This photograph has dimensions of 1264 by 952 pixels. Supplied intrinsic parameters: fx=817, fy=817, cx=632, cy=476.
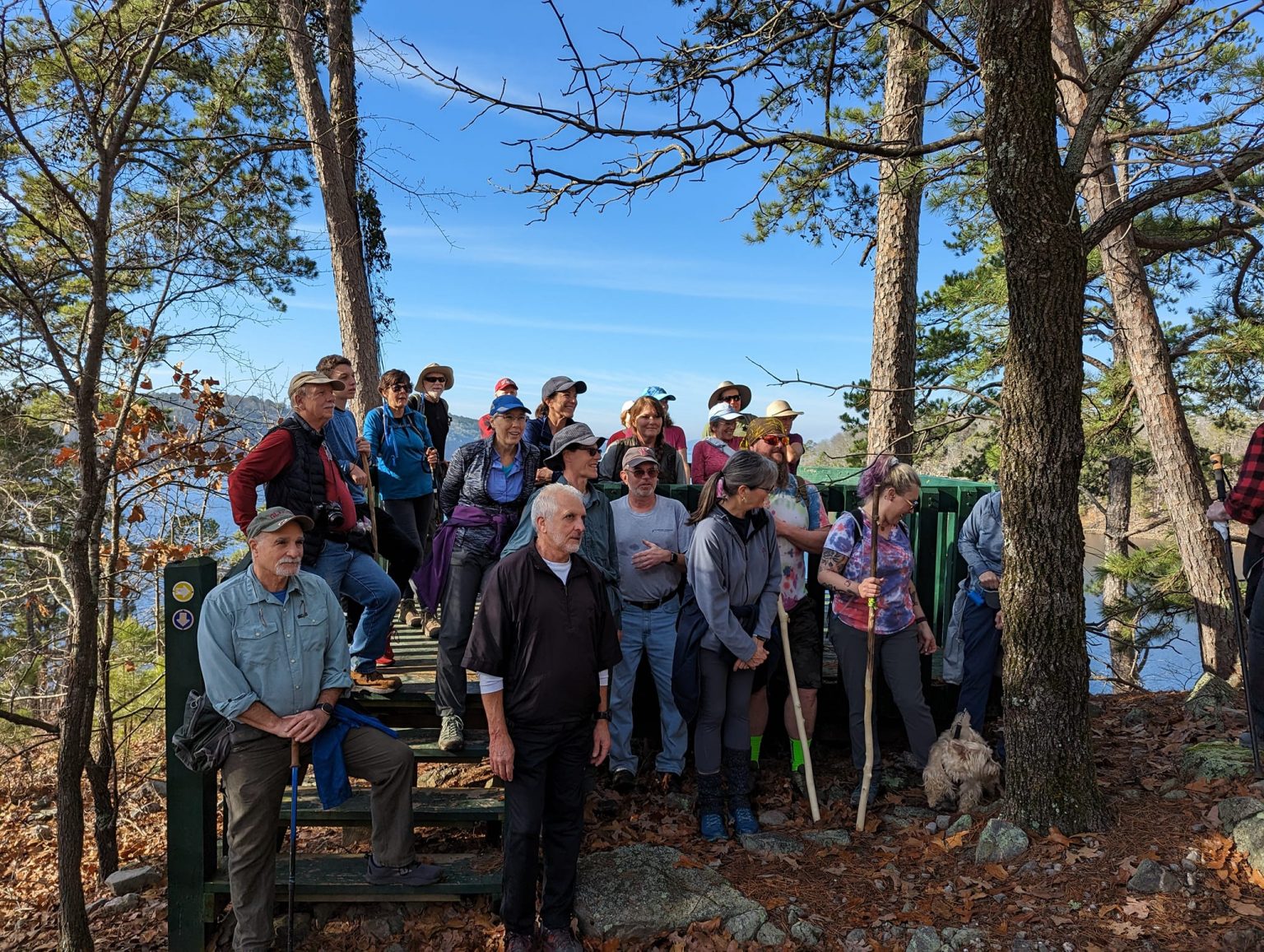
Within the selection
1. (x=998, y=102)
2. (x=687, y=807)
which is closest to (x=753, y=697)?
(x=687, y=807)

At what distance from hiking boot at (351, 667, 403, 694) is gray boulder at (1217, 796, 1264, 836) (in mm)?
4670

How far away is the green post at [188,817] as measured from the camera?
13.4 feet

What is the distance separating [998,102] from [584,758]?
3.92m

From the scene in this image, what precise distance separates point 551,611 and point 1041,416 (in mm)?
2708

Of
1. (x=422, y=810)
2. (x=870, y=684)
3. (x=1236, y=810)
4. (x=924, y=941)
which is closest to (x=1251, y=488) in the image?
(x=1236, y=810)

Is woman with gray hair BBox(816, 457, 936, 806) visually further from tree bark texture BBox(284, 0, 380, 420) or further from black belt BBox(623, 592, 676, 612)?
tree bark texture BBox(284, 0, 380, 420)

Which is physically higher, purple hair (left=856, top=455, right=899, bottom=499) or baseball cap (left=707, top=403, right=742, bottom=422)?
baseball cap (left=707, top=403, right=742, bottom=422)

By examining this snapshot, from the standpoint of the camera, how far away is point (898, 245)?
26.0ft

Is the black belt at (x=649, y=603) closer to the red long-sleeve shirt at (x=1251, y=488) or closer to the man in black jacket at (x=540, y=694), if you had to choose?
the man in black jacket at (x=540, y=694)

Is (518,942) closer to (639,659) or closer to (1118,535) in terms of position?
A: (639,659)

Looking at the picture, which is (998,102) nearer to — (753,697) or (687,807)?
(753,697)

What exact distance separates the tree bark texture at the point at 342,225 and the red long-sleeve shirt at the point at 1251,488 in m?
8.31

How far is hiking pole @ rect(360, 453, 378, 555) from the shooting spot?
17.8ft

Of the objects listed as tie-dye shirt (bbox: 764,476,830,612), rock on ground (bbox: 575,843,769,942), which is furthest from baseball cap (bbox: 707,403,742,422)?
rock on ground (bbox: 575,843,769,942)
